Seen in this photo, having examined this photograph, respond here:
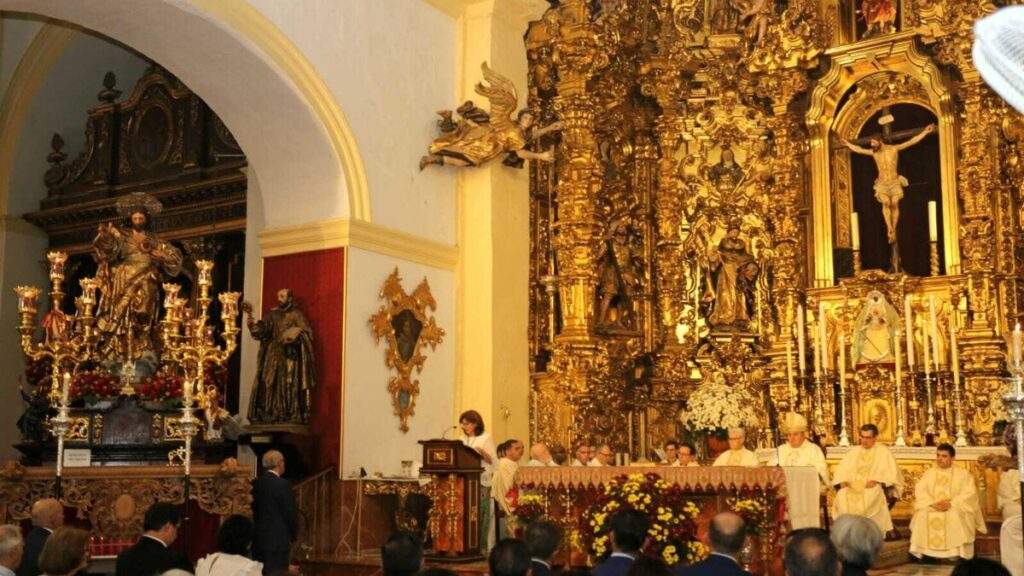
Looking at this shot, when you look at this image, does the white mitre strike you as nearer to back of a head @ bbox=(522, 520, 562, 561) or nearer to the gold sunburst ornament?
back of a head @ bbox=(522, 520, 562, 561)

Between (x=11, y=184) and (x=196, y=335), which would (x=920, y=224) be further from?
(x=11, y=184)

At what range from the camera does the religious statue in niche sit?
17.5 metres

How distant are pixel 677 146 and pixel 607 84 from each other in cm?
141

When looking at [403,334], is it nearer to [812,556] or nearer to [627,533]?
[627,533]

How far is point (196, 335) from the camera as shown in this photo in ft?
39.7

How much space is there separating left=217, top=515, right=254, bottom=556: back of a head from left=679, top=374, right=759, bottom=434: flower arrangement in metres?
9.68

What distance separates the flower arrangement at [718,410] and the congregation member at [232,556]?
958 cm

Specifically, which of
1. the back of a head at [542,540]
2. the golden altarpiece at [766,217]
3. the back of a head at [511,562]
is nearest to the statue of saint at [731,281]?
the golden altarpiece at [766,217]

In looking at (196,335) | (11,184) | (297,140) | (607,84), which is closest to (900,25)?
(607,84)

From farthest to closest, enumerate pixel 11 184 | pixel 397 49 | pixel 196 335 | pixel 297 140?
pixel 11 184 → pixel 397 49 → pixel 297 140 → pixel 196 335

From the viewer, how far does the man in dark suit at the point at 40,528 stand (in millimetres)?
7215

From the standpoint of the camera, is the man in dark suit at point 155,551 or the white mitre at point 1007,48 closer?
the white mitre at point 1007,48

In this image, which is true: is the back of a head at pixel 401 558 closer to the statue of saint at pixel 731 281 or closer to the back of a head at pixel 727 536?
the back of a head at pixel 727 536

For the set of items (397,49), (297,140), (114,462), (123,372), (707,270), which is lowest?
(114,462)
